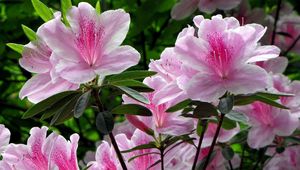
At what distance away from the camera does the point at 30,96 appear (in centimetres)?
110

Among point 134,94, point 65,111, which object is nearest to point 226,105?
point 134,94

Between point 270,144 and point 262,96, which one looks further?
point 270,144

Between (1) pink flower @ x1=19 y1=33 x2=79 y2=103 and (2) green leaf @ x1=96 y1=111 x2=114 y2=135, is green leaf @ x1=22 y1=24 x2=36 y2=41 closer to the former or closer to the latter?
(1) pink flower @ x1=19 y1=33 x2=79 y2=103

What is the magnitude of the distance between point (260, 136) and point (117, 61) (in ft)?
1.62

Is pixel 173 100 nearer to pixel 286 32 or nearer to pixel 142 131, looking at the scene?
pixel 142 131

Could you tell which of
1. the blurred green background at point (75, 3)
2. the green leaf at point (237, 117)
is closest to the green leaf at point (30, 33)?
the green leaf at point (237, 117)

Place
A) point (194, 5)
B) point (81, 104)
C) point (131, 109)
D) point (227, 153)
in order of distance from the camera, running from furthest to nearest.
Answer: point (194, 5)
point (227, 153)
point (131, 109)
point (81, 104)

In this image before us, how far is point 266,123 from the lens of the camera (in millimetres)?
1432

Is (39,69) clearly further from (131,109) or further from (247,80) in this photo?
(247,80)

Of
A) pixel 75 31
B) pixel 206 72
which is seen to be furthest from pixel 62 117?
pixel 206 72

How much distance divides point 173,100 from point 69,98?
18 centimetres

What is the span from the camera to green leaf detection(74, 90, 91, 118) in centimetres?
102

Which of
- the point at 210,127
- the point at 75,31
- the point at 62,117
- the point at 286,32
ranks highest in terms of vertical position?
the point at 75,31

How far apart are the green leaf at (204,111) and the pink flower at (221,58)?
6 cm
